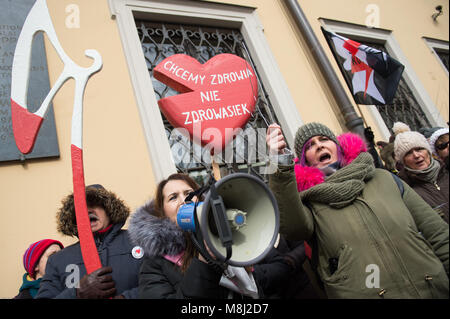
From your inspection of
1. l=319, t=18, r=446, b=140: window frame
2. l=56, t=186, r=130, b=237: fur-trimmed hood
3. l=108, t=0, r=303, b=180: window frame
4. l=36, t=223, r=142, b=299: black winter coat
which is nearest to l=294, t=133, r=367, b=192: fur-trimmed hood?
l=36, t=223, r=142, b=299: black winter coat

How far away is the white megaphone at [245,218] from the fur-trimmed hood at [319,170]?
1.57ft

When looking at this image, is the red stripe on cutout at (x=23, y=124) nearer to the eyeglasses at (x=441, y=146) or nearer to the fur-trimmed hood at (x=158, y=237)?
the fur-trimmed hood at (x=158, y=237)

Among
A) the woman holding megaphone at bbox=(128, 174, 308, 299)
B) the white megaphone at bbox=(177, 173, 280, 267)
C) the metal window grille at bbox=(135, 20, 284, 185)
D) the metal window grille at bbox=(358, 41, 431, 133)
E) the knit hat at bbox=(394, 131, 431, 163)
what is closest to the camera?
the white megaphone at bbox=(177, 173, 280, 267)

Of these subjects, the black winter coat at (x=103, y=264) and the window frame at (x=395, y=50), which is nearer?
the black winter coat at (x=103, y=264)

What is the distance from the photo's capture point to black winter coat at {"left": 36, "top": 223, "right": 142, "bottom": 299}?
1308mm

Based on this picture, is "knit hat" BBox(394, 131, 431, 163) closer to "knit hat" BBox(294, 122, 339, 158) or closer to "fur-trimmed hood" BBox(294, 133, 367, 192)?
"fur-trimmed hood" BBox(294, 133, 367, 192)

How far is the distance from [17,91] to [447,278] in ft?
6.71

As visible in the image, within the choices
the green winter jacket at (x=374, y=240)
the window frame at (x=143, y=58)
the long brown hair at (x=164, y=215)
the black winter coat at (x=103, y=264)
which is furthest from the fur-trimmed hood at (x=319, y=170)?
the window frame at (x=143, y=58)

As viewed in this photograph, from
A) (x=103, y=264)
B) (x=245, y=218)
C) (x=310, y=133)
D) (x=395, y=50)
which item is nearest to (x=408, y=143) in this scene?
(x=310, y=133)

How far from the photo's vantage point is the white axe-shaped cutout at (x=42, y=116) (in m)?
1.18

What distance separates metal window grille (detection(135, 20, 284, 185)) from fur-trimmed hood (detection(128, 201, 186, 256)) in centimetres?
125

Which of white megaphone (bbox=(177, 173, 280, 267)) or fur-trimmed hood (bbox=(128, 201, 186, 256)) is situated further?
fur-trimmed hood (bbox=(128, 201, 186, 256))

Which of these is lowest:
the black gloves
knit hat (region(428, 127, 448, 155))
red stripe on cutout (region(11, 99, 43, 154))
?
the black gloves

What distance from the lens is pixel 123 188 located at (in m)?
2.21
